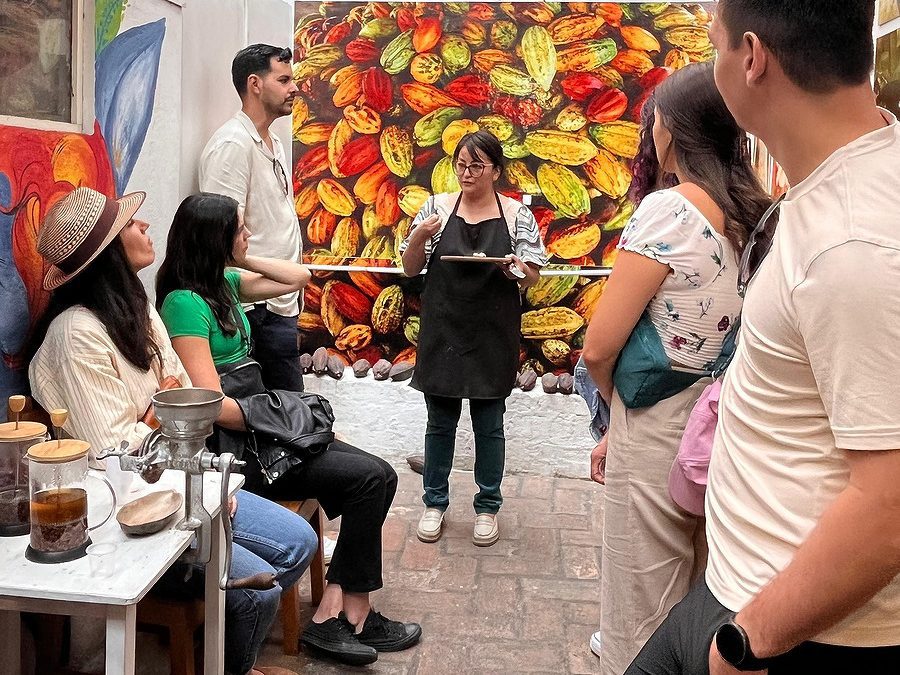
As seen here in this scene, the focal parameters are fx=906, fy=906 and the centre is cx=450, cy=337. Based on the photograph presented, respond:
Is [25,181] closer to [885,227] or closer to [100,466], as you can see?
[100,466]

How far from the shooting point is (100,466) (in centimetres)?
251

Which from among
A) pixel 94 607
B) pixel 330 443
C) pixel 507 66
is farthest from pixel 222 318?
pixel 507 66

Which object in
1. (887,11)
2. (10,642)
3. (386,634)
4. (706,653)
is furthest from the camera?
(386,634)

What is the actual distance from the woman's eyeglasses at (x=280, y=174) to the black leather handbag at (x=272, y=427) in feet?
4.23

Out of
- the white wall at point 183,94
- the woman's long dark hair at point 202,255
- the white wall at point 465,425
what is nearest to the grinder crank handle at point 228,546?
the woman's long dark hair at point 202,255

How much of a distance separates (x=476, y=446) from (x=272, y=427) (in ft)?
5.16

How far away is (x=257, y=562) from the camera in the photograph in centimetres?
272

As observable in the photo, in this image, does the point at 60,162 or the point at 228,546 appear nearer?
the point at 228,546

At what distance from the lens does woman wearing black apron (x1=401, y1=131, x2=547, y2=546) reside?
4426 mm

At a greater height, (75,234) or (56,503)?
(75,234)

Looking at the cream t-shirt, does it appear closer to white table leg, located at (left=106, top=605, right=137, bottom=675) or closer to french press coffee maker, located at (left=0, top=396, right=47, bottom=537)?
white table leg, located at (left=106, top=605, right=137, bottom=675)

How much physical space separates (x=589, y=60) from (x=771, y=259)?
4469 millimetres

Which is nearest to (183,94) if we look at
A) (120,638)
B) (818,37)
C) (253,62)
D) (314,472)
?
(253,62)

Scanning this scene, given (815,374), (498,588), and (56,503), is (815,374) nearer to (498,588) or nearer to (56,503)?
(56,503)
